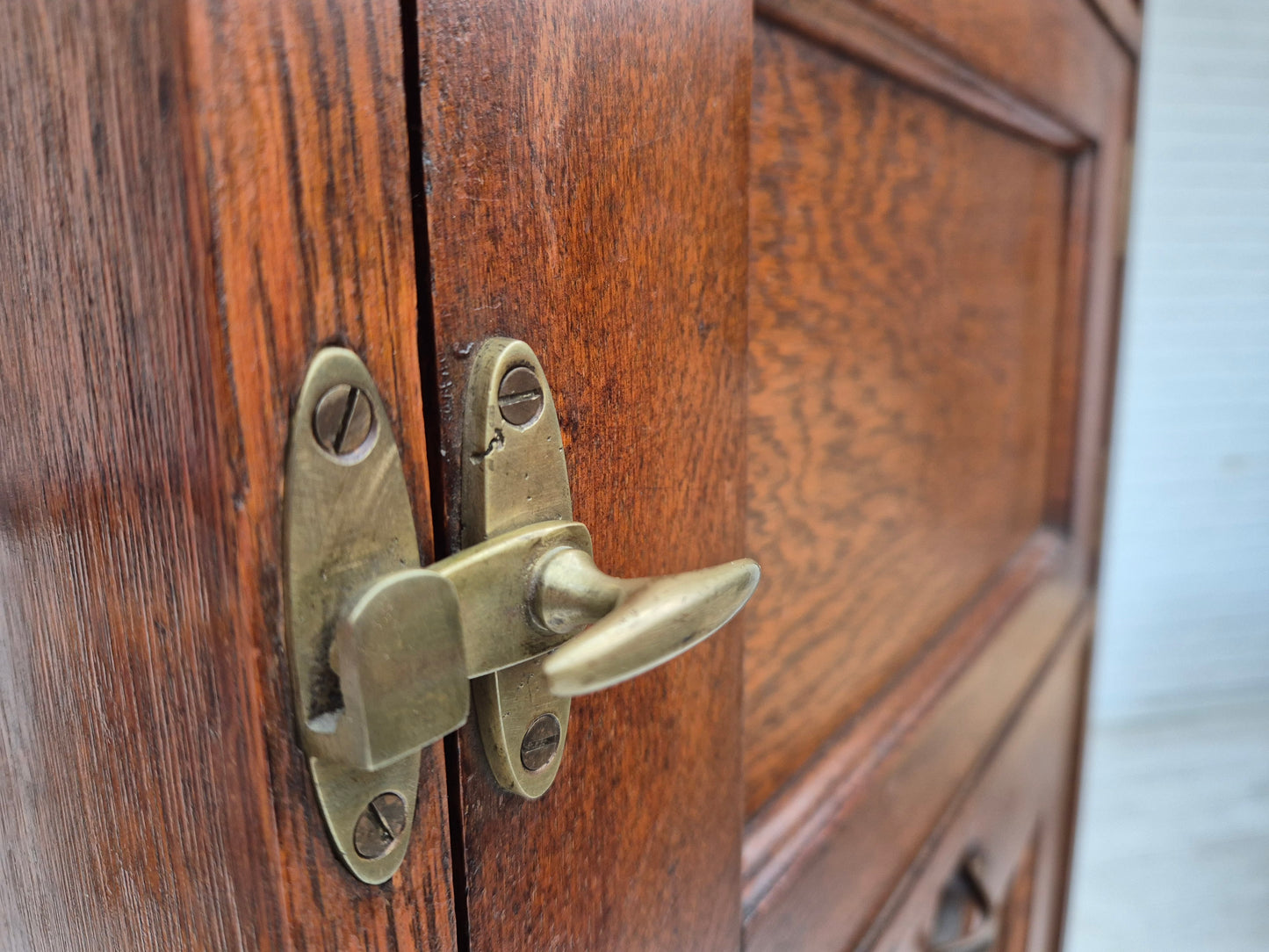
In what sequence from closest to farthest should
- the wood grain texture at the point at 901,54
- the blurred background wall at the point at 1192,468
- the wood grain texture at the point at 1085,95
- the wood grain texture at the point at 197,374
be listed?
the wood grain texture at the point at 197,374, the wood grain texture at the point at 901,54, the wood grain texture at the point at 1085,95, the blurred background wall at the point at 1192,468

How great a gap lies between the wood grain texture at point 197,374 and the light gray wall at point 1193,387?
6.15 ft

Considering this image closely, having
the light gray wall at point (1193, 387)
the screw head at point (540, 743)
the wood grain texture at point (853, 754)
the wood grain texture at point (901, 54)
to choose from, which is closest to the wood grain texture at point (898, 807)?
the wood grain texture at point (853, 754)

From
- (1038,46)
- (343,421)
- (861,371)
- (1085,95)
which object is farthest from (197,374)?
(1085,95)

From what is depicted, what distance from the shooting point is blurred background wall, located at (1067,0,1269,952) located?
169cm

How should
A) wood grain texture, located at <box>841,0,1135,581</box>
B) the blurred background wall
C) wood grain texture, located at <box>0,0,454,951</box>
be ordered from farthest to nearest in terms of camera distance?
the blurred background wall, wood grain texture, located at <box>841,0,1135,581</box>, wood grain texture, located at <box>0,0,454,951</box>

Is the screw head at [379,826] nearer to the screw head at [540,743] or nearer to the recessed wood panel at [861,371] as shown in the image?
the screw head at [540,743]

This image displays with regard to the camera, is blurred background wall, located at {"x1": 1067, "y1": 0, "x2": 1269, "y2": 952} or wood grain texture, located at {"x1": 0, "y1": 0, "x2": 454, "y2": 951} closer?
wood grain texture, located at {"x1": 0, "y1": 0, "x2": 454, "y2": 951}

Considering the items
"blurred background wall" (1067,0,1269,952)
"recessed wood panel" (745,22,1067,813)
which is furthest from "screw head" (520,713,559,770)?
"blurred background wall" (1067,0,1269,952)

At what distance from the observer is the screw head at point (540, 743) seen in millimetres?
182

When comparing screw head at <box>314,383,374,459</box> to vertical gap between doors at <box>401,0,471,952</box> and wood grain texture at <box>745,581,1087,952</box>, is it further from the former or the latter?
wood grain texture at <box>745,581,1087,952</box>

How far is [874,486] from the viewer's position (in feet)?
1.30

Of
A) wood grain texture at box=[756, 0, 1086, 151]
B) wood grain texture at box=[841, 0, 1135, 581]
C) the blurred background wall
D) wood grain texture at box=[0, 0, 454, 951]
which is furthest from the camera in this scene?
the blurred background wall

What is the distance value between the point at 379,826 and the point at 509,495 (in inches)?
2.5

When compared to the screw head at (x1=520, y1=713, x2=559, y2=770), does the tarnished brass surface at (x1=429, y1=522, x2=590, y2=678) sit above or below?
above
